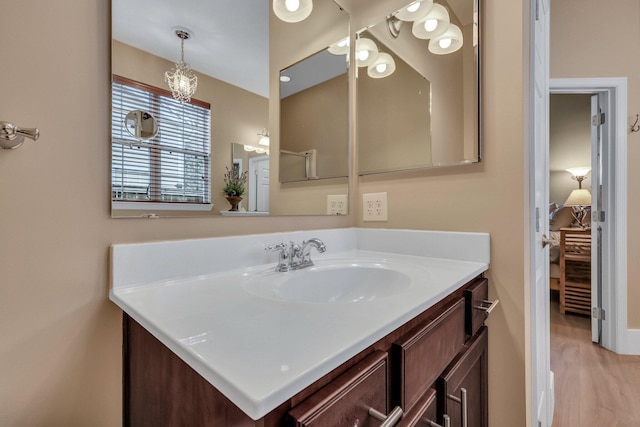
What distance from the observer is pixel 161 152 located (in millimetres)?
817

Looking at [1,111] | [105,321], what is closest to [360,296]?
[105,321]

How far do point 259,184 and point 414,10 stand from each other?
98 cm

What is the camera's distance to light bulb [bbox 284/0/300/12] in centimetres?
119

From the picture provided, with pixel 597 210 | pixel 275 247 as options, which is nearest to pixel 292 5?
pixel 275 247

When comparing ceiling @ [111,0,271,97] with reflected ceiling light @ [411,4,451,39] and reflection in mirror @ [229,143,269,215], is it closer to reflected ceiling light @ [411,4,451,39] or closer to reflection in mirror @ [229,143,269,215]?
reflection in mirror @ [229,143,269,215]

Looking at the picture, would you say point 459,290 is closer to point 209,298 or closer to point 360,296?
point 360,296

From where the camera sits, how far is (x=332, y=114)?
1.41 meters

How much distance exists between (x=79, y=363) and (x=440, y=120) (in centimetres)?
134

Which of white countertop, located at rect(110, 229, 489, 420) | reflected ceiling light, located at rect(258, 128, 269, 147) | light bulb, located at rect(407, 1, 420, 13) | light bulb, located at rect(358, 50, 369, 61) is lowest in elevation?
white countertop, located at rect(110, 229, 489, 420)

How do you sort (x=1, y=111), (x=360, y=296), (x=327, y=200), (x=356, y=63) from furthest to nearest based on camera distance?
(x=356, y=63) < (x=327, y=200) < (x=360, y=296) < (x=1, y=111)

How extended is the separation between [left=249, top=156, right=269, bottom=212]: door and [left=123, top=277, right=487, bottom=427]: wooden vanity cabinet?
0.49 metres

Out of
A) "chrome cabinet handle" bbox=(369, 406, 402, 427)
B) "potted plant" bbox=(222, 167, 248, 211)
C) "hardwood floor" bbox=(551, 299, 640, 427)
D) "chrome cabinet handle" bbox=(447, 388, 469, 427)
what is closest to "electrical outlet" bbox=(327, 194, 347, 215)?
"potted plant" bbox=(222, 167, 248, 211)

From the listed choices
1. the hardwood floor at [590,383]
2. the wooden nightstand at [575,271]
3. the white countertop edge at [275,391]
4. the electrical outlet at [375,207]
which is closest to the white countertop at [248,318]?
the white countertop edge at [275,391]

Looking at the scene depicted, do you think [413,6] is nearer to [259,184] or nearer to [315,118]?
[315,118]
